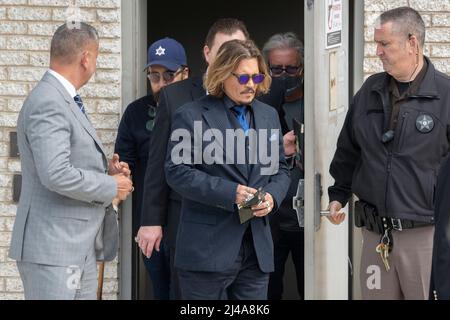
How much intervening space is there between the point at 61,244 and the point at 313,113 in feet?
4.67

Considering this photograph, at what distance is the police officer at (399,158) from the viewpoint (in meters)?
4.74

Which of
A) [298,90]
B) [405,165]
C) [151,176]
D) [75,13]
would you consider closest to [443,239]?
[405,165]

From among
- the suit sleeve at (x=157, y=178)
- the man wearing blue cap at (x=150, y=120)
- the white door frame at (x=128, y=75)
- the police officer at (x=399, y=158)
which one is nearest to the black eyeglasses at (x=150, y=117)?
the man wearing blue cap at (x=150, y=120)

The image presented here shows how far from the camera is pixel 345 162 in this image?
16.8ft

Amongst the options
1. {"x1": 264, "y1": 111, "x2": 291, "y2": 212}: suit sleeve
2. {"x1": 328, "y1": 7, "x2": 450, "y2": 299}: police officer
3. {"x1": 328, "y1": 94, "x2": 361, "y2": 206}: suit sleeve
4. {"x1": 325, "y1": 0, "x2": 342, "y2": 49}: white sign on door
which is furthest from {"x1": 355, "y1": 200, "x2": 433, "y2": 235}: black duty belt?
{"x1": 325, "y1": 0, "x2": 342, "y2": 49}: white sign on door

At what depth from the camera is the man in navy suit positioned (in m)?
4.61

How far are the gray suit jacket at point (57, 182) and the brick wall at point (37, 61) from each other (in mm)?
1407

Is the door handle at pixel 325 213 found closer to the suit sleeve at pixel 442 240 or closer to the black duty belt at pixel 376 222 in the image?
the black duty belt at pixel 376 222

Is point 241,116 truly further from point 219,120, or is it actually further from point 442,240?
point 442,240

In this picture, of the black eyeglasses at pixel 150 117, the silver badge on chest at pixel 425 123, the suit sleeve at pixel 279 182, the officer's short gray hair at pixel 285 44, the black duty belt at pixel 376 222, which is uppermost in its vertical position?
the officer's short gray hair at pixel 285 44

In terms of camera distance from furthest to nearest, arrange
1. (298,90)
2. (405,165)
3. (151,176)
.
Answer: (298,90) → (151,176) → (405,165)

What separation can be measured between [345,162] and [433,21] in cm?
138
